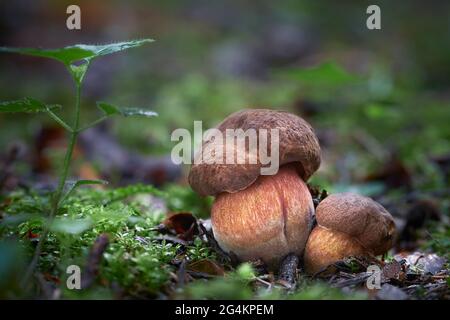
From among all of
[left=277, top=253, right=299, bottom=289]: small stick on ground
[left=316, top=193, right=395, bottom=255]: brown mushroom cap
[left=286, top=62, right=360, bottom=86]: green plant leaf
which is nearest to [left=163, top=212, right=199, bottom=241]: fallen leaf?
[left=277, top=253, right=299, bottom=289]: small stick on ground

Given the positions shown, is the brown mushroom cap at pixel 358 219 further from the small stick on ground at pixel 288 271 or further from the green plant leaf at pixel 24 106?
the green plant leaf at pixel 24 106

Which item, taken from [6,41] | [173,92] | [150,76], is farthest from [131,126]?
[6,41]

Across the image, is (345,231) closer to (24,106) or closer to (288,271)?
(288,271)

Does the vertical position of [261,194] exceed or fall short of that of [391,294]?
it exceeds it

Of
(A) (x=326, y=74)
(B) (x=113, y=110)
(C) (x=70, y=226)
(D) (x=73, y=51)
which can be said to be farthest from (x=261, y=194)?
(A) (x=326, y=74)

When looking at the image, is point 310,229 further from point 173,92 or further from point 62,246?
point 173,92

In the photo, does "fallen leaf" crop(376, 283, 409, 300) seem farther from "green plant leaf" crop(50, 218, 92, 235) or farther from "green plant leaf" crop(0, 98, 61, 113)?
"green plant leaf" crop(0, 98, 61, 113)

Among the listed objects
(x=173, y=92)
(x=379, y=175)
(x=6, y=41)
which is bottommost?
(x=379, y=175)
